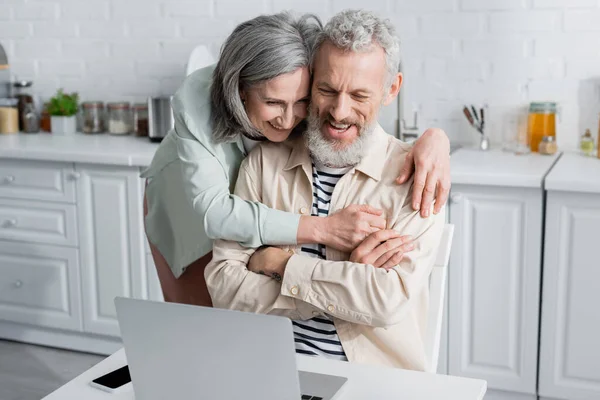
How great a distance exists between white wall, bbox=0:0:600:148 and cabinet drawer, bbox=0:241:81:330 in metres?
0.92

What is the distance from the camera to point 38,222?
3.72 m

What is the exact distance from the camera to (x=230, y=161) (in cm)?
212

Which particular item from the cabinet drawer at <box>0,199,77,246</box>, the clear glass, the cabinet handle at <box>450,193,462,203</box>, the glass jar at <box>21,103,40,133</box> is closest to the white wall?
the clear glass

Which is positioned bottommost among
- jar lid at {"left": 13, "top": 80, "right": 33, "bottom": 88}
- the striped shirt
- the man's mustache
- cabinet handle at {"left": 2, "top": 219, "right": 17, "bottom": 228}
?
cabinet handle at {"left": 2, "top": 219, "right": 17, "bottom": 228}

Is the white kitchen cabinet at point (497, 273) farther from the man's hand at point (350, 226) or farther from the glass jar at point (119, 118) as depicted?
the glass jar at point (119, 118)

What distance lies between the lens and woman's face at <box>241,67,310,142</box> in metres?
1.89

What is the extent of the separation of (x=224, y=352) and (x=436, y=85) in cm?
246

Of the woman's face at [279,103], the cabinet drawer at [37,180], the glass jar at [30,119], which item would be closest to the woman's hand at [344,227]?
the woman's face at [279,103]

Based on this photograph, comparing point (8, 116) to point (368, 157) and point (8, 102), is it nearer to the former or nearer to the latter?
point (8, 102)

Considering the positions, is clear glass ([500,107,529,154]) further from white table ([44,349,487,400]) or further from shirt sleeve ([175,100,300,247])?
white table ([44,349,487,400])

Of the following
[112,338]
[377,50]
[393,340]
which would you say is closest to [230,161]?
[377,50]

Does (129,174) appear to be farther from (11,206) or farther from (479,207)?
(479,207)

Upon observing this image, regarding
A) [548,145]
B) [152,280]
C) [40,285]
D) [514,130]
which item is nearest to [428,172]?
[548,145]

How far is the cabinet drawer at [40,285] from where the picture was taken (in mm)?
3738
